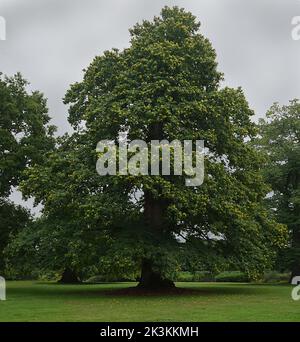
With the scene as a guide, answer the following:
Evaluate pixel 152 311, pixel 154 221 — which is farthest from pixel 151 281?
pixel 152 311

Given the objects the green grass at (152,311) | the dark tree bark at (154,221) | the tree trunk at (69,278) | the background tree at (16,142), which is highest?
the background tree at (16,142)

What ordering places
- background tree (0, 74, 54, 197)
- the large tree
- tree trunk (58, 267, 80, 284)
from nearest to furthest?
the large tree
background tree (0, 74, 54, 197)
tree trunk (58, 267, 80, 284)

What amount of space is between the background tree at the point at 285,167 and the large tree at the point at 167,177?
1886cm

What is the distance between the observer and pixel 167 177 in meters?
30.0

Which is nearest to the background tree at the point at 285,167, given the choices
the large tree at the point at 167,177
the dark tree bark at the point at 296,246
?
the dark tree bark at the point at 296,246

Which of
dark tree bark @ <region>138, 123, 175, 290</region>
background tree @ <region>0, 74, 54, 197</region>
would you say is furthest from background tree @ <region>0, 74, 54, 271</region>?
dark tree bark @ <region>138, 123, 175, 290</region>

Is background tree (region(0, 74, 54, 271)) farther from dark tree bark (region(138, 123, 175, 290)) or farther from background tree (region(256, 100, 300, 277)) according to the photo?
background tree (region(256, 100, 300, 277))

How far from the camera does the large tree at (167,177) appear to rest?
98.1 ft

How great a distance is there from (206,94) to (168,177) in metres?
6.15

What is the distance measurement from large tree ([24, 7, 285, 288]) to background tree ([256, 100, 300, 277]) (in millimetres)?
18856

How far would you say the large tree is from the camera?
29.9 meters

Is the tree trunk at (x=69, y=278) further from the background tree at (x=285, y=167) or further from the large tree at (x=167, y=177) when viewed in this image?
the large tree at (x=167, y=177)

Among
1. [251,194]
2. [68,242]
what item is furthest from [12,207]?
[251,194]
